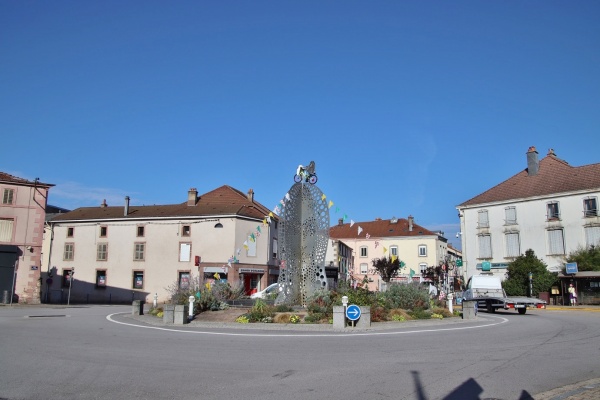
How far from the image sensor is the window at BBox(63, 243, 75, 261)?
4597cm

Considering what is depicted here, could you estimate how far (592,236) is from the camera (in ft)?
132

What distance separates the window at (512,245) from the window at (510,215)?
1064 mm

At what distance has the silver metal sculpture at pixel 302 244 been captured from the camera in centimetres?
2114

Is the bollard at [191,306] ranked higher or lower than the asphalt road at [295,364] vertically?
higher

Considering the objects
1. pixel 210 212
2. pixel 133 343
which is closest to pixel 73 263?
pixel 210 212

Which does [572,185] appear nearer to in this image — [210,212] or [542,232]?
[542,232]

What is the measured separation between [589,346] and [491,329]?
163 inches

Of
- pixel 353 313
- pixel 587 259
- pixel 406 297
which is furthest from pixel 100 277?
pixel 587 259

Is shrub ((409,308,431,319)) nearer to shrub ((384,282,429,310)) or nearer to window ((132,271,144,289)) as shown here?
shrub ((384,282,429,310))

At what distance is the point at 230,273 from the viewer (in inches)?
1626

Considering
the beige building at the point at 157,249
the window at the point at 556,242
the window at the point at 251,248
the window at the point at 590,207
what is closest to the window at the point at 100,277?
the beige building at the point at 157,249

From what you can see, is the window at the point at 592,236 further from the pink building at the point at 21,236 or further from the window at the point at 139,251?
the pink building at the point at 21,236

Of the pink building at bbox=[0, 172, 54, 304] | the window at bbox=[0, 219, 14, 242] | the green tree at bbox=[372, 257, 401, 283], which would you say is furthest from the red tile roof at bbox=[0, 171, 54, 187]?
the green tree at bbox=[372, 257, 401, 283]

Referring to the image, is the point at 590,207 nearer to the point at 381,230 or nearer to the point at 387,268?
the point at 387,268
